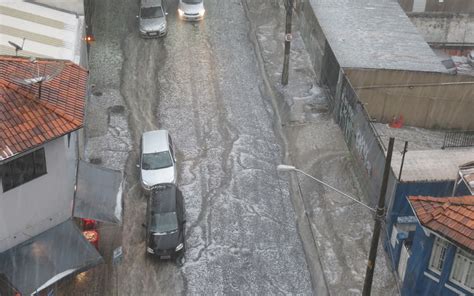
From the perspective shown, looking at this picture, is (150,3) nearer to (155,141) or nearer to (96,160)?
(155,141)

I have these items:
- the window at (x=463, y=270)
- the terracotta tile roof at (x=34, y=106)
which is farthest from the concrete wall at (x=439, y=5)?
the window at (x=463, y=270)

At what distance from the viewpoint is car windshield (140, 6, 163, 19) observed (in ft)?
119

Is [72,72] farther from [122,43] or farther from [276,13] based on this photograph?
[276,13]

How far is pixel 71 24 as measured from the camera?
28.9 m

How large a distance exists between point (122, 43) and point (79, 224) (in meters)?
15.6

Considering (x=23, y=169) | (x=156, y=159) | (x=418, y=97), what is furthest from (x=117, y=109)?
(x=418, y=97)

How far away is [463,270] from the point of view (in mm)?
17891

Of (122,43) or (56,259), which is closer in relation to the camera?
(56,259)

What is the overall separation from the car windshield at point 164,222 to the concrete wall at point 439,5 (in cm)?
2316

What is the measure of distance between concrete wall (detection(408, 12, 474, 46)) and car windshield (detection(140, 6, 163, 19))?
15.0m

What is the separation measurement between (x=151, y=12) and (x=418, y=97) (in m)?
16.6

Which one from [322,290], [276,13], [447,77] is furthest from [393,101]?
[276,13]

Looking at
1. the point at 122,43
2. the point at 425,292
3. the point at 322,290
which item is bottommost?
the point at 322,290

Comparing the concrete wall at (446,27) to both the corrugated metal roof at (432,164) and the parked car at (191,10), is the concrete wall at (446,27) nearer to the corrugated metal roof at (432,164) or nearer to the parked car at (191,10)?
the parked car at (191,10)
